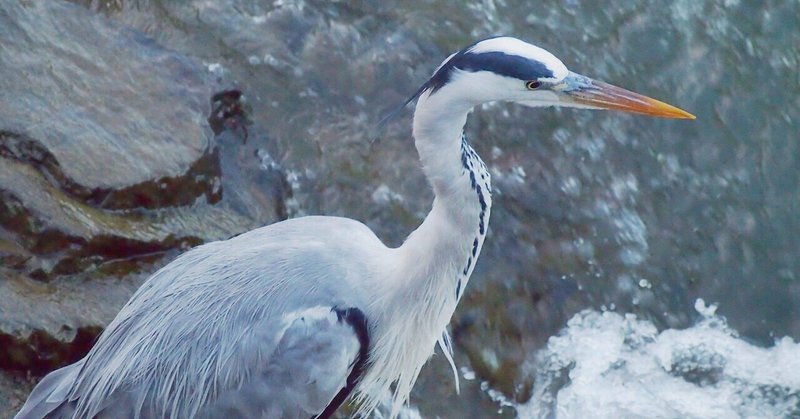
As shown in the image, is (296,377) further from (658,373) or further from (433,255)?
(658,373)

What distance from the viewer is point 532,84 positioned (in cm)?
273

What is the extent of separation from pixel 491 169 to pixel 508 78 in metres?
1.94

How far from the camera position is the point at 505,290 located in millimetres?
4211

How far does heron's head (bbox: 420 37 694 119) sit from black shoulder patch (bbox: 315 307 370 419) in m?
0.79

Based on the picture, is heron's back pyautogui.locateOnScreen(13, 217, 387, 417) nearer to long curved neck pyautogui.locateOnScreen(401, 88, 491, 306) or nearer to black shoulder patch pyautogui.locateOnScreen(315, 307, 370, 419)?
black shoulder patch pyautogui.locateOnScreen(315, 307, 370, 419)

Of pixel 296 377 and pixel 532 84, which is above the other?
pixel 532 84

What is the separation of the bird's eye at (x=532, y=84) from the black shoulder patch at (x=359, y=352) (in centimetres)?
93

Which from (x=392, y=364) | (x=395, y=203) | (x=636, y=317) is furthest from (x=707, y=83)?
(x=392, y=364)

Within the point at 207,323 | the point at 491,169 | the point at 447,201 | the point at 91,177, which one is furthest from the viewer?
the point at 491,169

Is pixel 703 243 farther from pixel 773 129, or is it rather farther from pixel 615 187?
pixel 773 129

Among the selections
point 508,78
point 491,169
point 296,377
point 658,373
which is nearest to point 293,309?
point 296,377

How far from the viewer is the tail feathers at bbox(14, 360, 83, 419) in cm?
310

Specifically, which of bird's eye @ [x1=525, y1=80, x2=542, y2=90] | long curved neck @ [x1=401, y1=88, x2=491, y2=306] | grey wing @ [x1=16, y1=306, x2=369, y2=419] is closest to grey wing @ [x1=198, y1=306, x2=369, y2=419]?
grey wing @ [x1=16, y1=306, x2=369, y2=419]

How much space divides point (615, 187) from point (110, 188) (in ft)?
7.37
